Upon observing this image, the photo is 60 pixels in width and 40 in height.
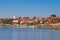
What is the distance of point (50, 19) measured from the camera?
8069 cm

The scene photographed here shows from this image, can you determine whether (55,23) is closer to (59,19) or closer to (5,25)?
(59,19)

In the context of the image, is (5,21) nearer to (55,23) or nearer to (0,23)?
(0,23)

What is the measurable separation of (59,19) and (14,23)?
16388 millimetres

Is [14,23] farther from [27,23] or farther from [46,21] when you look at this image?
[46,21]

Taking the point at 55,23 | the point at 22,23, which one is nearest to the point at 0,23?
the point at 22,23

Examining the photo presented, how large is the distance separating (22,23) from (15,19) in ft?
10.2

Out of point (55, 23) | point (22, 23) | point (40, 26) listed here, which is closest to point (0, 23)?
point (22, 23)

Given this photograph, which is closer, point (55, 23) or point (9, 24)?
point (55, 23)

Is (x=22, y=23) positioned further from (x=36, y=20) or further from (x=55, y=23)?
(x=55, y=23)

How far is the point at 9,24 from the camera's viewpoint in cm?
8675

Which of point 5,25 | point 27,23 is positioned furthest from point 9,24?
point 27,23

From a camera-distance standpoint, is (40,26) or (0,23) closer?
(40,26)

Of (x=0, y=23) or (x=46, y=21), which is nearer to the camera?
(x=46, y=21)

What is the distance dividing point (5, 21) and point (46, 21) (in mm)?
14138
